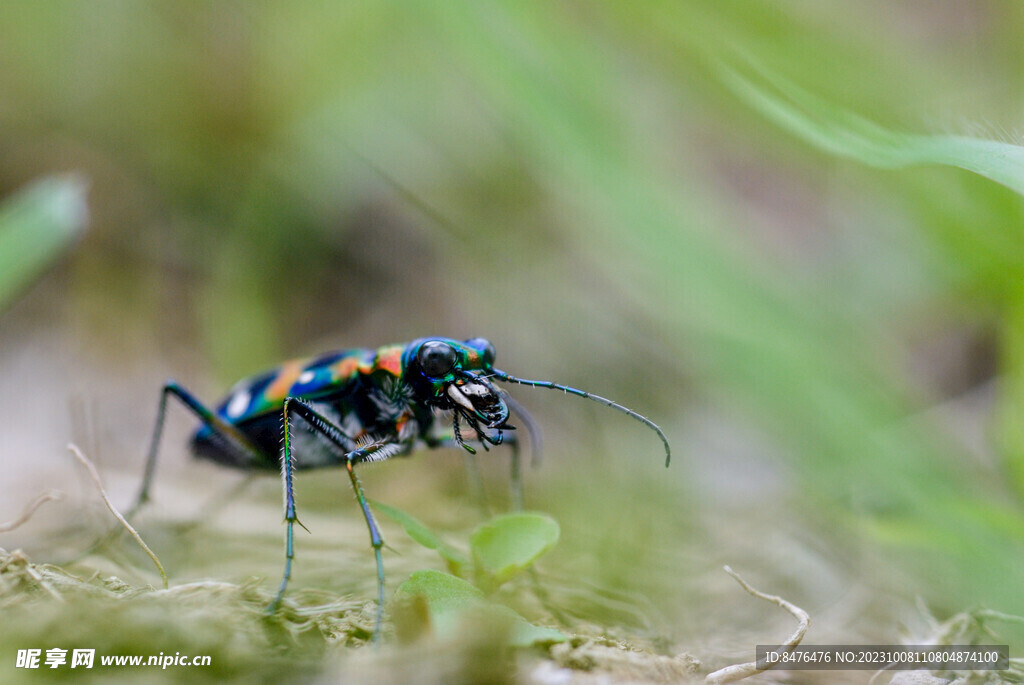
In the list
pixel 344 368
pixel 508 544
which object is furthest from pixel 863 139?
pixel 344 368

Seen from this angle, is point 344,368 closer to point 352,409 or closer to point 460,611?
point 352,409

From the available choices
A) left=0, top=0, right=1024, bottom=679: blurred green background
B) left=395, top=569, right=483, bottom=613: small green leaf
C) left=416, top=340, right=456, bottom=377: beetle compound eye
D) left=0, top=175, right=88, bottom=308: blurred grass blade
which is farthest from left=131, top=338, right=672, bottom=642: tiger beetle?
left=0, top=175, right=88, bottom=308: blurred grass blade

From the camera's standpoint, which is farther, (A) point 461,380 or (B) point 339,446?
(B) point 339,446

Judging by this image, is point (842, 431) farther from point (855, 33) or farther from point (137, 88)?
point (137, 88)

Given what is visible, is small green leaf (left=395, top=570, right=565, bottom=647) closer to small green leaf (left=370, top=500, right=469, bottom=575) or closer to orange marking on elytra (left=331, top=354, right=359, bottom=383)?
small green leaf (left=370, top=500, right=469, bottom=575)

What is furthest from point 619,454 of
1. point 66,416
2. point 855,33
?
point 66,416
